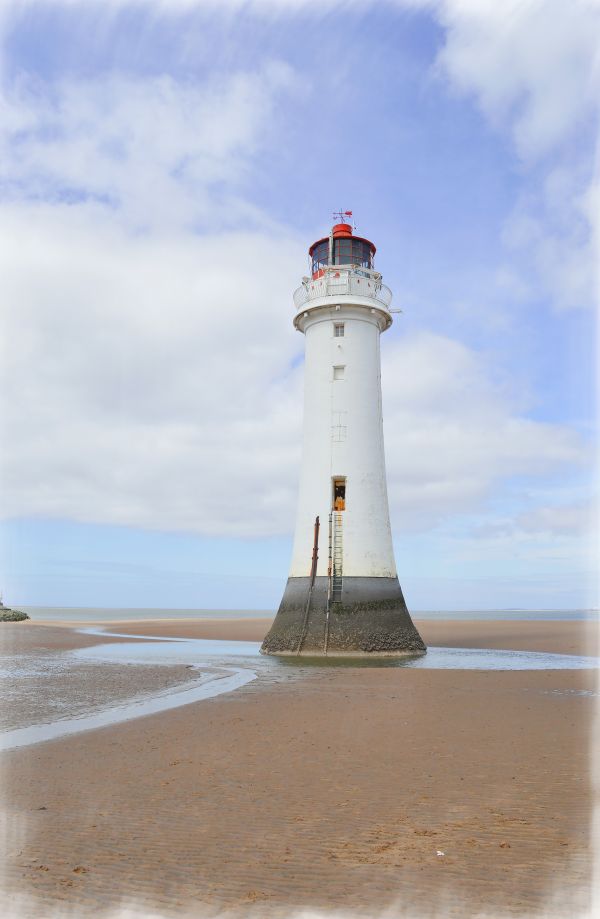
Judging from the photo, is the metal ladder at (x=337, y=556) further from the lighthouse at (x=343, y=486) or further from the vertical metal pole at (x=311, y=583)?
the vertical metal pole at (x=311, y=583)

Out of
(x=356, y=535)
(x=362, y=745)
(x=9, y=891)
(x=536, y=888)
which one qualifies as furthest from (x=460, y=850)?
(x=356, y=535)

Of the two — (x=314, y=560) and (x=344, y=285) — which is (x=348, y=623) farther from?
(x=344, y=285)

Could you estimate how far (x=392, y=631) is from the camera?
77.6 feet

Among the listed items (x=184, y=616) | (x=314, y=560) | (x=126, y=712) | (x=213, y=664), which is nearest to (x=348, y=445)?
(x=314, y=560)

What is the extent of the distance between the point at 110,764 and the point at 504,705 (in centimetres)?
769

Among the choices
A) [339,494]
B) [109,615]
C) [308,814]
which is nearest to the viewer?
[308,814]

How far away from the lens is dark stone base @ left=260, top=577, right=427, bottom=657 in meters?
23.0

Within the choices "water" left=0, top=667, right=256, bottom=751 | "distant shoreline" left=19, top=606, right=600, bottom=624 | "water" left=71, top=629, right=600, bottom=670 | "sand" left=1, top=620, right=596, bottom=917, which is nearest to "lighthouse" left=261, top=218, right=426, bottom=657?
"water" left=71, top=629, right=600, bottom=670

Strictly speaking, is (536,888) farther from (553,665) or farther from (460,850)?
(553,665)

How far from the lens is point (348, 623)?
76.1ft

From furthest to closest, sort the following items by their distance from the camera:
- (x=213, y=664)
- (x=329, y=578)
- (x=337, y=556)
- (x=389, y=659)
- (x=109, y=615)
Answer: (x=109, y=615), (x=337, y=556), (x=329, y=578), (x=389, y=659), (x=213, y=664)

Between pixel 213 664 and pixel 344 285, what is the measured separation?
13.2m

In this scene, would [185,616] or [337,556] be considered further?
[185,616]

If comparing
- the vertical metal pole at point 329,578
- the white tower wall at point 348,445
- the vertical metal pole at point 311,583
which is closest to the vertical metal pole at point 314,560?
the vertical metal pole at point 311,583
